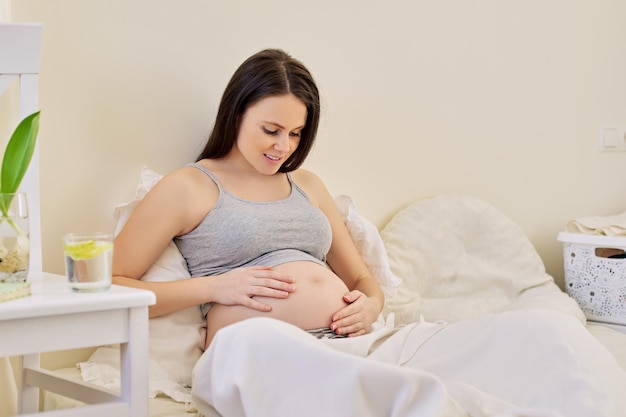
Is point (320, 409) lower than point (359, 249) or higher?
lower

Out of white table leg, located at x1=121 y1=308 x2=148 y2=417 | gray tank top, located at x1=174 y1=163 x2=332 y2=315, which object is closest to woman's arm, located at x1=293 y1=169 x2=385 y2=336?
gray tank top, located at x1=174 y1=163 x2=332 y2=315

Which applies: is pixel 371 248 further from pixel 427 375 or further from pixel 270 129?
pixel 427 375

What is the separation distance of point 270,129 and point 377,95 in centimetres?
57

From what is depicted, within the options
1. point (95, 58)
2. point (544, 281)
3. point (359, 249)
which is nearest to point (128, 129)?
point (95, 58)

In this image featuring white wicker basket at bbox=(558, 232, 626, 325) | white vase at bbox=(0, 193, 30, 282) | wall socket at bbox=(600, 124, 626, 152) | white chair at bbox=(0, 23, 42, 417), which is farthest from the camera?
wall socket at bbox=(600, 124, 626, 152)

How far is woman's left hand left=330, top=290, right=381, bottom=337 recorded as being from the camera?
4.98 ft

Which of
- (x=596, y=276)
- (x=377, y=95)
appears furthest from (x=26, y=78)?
(x=596, y=276)

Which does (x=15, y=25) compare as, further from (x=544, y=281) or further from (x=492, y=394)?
(x=544, y=281)

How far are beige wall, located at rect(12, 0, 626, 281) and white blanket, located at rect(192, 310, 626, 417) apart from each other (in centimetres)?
65

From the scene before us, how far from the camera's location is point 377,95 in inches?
81.9

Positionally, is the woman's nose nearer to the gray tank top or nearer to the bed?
the gray tank top

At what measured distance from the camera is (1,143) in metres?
1.52

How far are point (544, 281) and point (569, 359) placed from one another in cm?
97

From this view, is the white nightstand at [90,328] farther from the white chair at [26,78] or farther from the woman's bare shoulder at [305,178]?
the woman's bare shoulder at [305,178]
